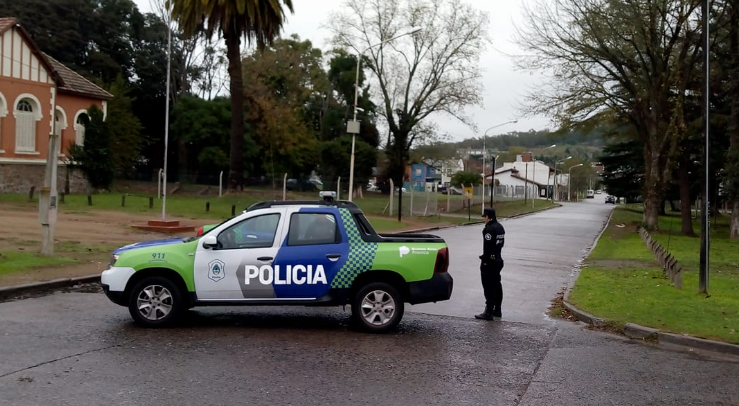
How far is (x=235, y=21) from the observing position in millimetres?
35250

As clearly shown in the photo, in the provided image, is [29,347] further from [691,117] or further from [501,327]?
[691,117]

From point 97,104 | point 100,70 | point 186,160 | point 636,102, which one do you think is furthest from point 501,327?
point 100,70

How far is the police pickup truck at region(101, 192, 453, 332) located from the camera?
912 centimetres

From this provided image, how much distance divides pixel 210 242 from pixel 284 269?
0.99m

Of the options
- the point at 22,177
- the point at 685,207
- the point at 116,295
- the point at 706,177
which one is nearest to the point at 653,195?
the point at 685,207

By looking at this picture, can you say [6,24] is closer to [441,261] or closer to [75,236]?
[75,236]

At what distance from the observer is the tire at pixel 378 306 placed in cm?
930

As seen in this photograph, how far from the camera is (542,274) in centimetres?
1773

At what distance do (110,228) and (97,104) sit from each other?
23568 mm

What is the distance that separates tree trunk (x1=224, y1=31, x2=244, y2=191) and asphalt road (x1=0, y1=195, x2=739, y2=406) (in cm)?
2709

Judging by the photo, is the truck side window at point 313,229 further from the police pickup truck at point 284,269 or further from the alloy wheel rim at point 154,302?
the alloy wheel rim at point 154,302

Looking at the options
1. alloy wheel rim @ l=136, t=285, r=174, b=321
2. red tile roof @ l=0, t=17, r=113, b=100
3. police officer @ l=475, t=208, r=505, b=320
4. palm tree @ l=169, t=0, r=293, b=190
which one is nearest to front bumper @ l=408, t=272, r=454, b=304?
police officer @ l=475, t=208, r=505, b=320

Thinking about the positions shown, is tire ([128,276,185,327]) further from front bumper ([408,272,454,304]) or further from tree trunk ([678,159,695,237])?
tree trunk ([678,159,695,237])

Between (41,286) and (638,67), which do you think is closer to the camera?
(41,286)
